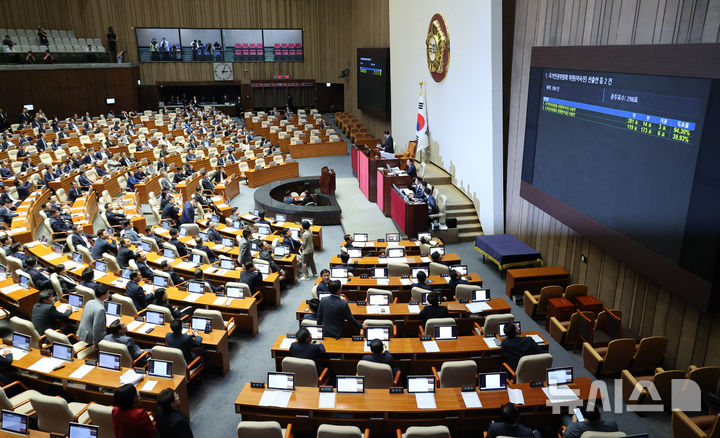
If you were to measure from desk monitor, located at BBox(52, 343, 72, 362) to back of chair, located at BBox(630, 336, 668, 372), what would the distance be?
7553 millimetres

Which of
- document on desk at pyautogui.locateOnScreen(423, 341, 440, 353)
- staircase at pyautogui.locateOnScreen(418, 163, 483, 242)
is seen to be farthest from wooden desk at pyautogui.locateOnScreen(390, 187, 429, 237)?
document on desk at pyautogui.locateOnScreen(423, 341, 440, 353)

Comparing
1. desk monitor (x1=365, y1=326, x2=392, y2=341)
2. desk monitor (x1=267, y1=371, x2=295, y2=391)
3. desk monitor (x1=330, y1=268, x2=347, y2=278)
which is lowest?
desk monitor (x1=330, y1=268, x2=347, y2=278)

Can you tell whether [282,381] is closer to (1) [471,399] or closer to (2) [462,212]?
(1) [471,399]

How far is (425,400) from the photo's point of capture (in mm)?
5469

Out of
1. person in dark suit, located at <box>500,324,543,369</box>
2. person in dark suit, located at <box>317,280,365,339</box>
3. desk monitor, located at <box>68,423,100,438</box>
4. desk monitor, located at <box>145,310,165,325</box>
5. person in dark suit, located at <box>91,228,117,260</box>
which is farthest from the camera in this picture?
person in dark suit, located at <box>91,228,117,260</box>

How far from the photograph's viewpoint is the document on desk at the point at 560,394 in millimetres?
5469

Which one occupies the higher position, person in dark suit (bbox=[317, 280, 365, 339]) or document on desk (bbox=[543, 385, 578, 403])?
person in dark suit (bbox=[317, 280, 365, 339])

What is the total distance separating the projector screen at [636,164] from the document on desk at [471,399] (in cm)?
324

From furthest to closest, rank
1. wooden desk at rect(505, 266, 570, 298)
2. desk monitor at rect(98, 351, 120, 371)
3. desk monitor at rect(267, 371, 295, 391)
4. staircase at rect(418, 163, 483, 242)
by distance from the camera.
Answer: staircase at rect(418, 163, 483, 242) → wooden desk at rect(505, 266, 570, 298) → desk monitor at rect(98, 351, 120, 371) → desk monitor at rect(267, 371, 295, 391)

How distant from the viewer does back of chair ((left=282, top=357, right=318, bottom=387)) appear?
235 inches

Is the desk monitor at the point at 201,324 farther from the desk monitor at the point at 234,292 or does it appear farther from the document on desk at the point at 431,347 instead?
the document on desk at the point at 431,347

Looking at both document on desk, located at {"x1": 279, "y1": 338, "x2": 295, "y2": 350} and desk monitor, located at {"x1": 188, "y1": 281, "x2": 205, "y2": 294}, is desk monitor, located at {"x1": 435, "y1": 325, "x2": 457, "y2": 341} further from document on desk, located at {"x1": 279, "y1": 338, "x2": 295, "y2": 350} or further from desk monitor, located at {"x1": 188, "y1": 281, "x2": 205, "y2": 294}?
desk monitor, located at {"x1": 188, "y1": 281, "x2": 205, "y2": 294}

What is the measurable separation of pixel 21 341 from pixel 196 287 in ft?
8.45

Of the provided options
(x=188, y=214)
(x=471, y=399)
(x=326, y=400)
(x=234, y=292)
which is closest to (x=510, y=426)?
(x=471, y=399)
